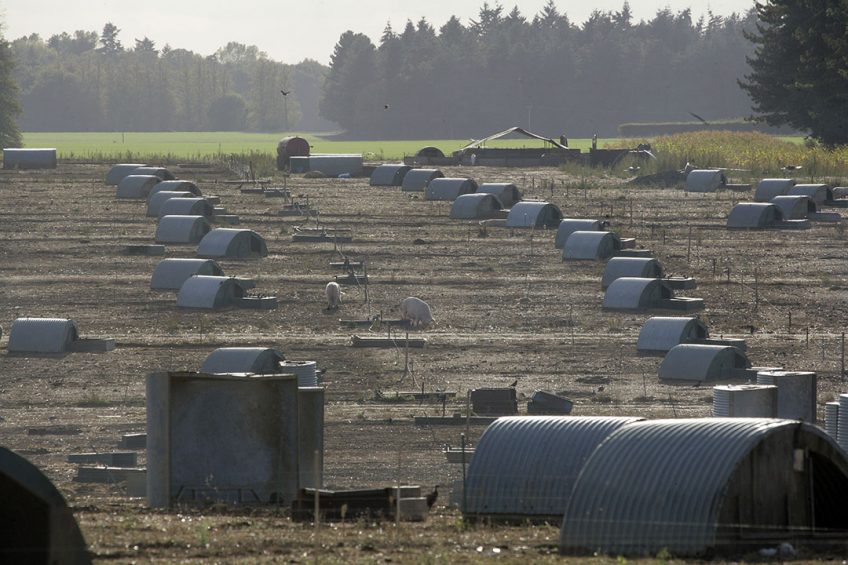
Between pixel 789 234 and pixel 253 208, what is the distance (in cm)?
1686

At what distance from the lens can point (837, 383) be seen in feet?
91.7

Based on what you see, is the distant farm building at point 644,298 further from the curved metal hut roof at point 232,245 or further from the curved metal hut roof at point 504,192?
the curved metal hut roof at point 504,192

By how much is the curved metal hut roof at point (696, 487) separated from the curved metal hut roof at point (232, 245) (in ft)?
96.4

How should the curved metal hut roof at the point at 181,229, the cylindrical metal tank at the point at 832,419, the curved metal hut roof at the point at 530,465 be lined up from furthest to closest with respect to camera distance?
the curved metal hut roof at the point at 181,229
the cylindrical metal tank at the point at 832,419
the curved metal hut roof at the point at 530,465

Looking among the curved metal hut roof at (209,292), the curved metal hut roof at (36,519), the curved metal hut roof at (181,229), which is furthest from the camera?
the curved metal hut roof at (181,229)

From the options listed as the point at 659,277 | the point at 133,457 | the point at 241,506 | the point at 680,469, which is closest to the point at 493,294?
the point at 659,277

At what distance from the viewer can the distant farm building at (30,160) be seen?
219ft

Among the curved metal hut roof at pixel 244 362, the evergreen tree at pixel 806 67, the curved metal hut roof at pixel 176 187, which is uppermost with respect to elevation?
the evergreen tree at pixel 806 67

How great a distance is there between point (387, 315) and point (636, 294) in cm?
520

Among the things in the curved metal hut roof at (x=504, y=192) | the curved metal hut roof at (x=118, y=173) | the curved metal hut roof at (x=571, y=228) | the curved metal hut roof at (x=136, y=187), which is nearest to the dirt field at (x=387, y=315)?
the curved metal hut roof at (x=571, y=228)

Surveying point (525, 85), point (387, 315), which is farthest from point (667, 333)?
point (525, 85)

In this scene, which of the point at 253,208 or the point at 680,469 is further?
the point at 253,208

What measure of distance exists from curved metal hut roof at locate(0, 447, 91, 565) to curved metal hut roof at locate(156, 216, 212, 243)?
112 ft

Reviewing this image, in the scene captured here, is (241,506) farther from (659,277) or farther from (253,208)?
(253,208)
